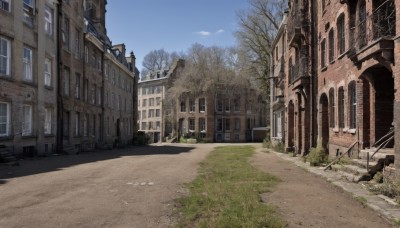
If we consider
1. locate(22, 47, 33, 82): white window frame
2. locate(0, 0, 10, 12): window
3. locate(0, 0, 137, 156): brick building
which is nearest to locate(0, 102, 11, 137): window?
locate(0, 0, 137, 156): brick building

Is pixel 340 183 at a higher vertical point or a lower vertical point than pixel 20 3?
lower

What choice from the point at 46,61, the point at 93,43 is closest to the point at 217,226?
the point at 46,61

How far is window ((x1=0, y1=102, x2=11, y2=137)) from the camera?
1736cm

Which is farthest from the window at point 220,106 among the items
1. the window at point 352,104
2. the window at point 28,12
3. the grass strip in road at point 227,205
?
the grass strip in road at point 227,205

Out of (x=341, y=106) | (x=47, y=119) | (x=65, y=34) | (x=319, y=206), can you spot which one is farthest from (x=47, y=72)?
(x=319, y=206)

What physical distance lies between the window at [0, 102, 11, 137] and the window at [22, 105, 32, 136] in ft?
4.72

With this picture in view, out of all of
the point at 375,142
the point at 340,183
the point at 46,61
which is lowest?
the point at 340,183

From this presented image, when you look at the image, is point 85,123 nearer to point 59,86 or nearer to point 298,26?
point 59,86

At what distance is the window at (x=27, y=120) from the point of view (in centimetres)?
1927

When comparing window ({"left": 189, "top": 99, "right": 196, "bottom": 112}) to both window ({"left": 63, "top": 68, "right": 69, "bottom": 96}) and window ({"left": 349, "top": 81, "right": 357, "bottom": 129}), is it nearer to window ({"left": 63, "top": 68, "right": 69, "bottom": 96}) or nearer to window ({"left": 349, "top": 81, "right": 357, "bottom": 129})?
window ({"left": 63, "top": 68, "right": 69, "bottom": 96})

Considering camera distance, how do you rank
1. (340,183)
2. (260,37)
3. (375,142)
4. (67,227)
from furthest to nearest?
(260,37) < (375,142) < (340,183) < (67,227)

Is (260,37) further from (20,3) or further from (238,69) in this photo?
(20,3)

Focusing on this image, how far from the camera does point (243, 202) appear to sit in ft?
25.4

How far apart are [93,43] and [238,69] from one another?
20768 mm
